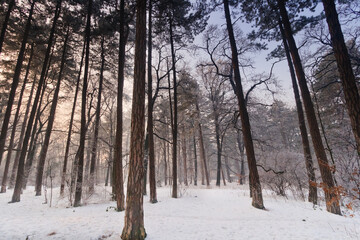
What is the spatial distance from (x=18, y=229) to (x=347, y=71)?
378 inches

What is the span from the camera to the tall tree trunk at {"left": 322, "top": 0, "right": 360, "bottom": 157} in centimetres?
359

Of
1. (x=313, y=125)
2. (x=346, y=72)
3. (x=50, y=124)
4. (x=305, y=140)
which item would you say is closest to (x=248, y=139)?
(x=313, y=125)

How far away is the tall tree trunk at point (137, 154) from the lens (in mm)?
3766

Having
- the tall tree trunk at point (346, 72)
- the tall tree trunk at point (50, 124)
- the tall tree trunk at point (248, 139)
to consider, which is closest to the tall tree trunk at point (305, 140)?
the tall tree trunk at point (248, 139)

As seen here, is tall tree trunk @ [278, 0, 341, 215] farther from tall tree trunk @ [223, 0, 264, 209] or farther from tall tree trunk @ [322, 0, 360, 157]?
tall tree trunk @ [322, 0, 360, 157]

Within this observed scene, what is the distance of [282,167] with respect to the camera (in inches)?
393

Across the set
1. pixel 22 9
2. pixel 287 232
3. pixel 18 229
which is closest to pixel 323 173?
pixel 287 232

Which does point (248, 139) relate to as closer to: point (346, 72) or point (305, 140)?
point (305, 140)

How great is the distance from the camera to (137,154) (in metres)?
4.04

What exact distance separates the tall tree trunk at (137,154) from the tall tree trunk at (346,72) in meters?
4.96

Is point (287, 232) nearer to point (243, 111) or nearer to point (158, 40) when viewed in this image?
point (243, 111)

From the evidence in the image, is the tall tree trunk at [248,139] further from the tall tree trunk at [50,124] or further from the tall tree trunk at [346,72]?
the tall tree trunk at [50,124]

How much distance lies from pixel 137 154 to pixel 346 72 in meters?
5.44

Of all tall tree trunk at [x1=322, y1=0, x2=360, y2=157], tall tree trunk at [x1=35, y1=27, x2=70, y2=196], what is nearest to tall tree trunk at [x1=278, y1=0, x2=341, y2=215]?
tall tree trunk at [x1=322, y1=0, x2=360, y2=157]
